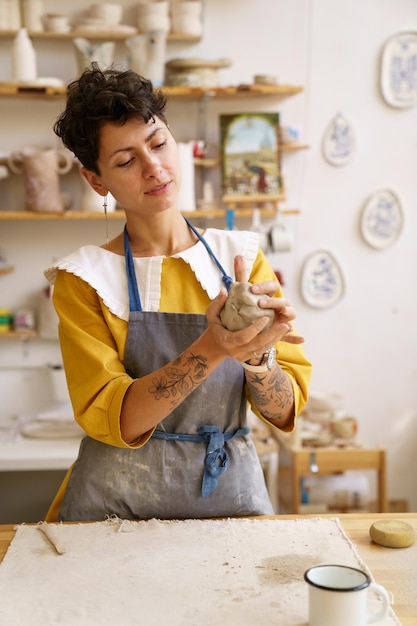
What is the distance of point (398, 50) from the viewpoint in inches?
136

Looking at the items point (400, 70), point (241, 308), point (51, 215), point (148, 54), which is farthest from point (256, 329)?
point (400, 70)

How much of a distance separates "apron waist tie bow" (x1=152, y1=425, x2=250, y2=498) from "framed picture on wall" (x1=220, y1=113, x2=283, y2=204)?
190cm

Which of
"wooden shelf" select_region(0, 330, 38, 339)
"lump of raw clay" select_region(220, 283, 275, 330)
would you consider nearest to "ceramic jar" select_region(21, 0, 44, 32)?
"wooden shelf" select_region(0, 330, 38, 339)

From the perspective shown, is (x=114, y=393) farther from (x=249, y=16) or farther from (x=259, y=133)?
(x=249, y=16)

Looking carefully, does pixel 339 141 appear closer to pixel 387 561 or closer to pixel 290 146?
pixel 290 146

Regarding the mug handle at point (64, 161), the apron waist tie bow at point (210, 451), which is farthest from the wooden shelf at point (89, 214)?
the apron waist tie bow at point (210, 451)

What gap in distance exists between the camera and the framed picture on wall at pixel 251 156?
3.32 metres

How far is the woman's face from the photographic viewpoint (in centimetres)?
150

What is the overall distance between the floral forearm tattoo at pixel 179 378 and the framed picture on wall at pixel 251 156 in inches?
79.2

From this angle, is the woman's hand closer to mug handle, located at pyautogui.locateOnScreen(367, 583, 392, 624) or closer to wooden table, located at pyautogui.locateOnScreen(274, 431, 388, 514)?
mug handle, located at pyautogui.locateOnScreen(367, 583, 392, 624)

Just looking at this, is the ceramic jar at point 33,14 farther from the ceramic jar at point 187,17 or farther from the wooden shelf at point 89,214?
the wooden shelf at point 89,214

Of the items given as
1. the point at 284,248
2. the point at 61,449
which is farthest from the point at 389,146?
the point at 61,449

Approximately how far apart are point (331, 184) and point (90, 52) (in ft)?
3.81

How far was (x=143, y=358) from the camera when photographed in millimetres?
1551
